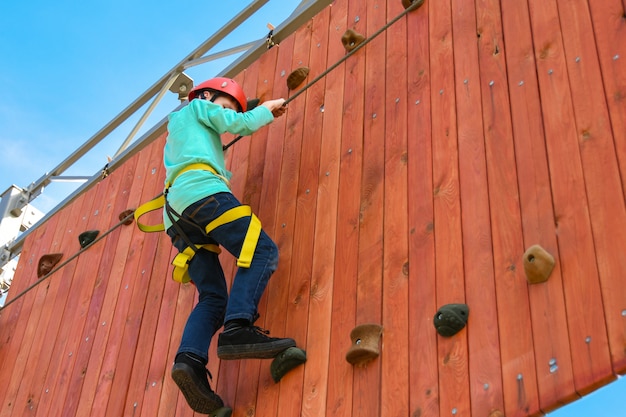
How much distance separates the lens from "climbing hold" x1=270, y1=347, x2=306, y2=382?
3350 mm

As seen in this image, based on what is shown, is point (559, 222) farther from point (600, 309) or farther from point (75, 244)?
point (75, 244)

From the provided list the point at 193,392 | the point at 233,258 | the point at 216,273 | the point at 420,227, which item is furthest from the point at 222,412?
the point at 420,227

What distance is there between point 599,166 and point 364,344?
40.4 inches

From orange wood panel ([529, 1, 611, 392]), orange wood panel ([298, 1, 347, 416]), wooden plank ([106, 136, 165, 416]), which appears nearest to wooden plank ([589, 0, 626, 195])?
orange wood panel ([529, 1, 611, 392])

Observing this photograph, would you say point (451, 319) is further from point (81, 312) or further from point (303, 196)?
point (81, 312)

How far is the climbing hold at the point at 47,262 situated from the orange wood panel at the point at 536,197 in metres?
3.47

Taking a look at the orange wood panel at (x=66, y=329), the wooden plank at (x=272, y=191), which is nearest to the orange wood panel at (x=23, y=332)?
the orange wood panel at (x=66, y=329)

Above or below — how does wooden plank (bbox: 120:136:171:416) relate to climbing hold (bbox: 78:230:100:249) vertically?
below

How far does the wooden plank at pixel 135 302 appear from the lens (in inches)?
166

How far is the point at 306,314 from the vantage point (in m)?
3.53

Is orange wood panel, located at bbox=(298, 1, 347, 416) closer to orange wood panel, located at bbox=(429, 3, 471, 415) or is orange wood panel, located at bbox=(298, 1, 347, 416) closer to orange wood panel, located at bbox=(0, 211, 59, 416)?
orange wood panel, located at bbox=(429, 3, 471, 415)

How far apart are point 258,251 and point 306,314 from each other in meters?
0.33

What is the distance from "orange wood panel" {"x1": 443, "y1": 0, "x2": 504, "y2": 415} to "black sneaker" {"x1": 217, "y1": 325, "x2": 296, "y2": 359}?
2.70 feet

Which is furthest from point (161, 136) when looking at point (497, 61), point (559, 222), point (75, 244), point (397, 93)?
point (559, 222)
